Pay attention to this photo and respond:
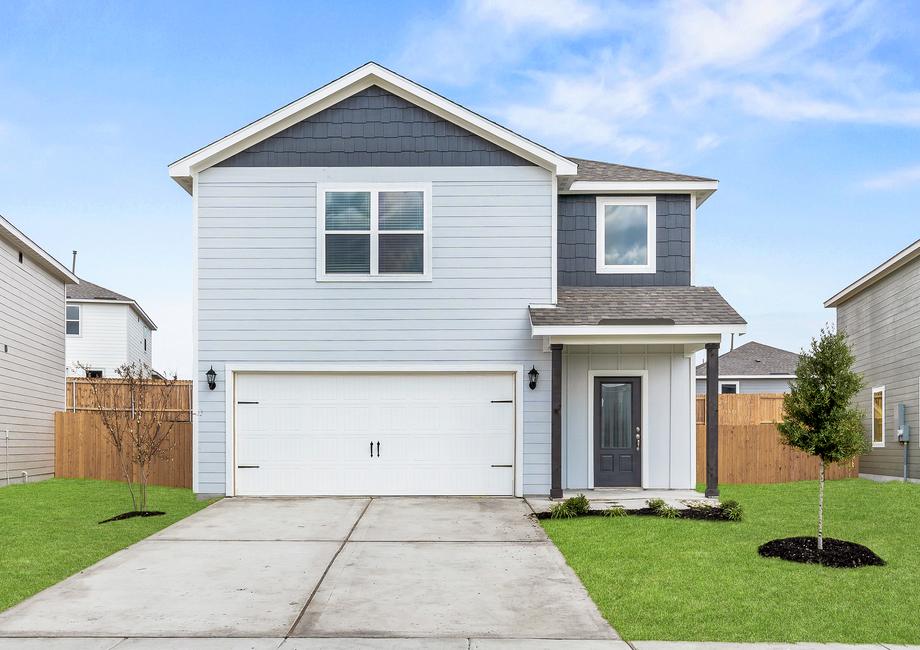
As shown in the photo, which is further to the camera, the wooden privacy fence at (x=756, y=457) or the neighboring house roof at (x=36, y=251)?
the wooden privacy fence at (x=756, y=457)

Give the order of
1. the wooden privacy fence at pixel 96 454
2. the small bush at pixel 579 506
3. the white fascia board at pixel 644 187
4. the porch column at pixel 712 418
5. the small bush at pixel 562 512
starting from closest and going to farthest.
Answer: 1. the small bush at pixel 562 512
2. the small bush at pixel 579 506
3. the porch column at pixel 712 418
4. the white fascia board at pixel 644 187
5. the wooden privacy fence at pixel 96 454

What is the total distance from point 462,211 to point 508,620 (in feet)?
28.3

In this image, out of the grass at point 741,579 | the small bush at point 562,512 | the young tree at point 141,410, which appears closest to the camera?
the grass at point 741,579

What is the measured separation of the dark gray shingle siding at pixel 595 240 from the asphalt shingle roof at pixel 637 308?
0.21 metres

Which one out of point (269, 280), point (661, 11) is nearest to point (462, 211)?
point (269, 280)

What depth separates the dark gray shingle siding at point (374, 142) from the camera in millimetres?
14391

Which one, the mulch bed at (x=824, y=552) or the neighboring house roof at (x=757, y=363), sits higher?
the neighboring house roof at (x=757, y=363)

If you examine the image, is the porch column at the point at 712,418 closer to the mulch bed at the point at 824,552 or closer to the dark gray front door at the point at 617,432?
the dark gray front door at the point at 617,432

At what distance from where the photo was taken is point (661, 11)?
1625cm

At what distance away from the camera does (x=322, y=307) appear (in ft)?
46.9

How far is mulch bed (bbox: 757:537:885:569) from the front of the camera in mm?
8961

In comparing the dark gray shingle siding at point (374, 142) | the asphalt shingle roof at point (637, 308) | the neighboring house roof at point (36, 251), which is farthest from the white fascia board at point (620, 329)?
the neighboring house roof at point (36, 251)

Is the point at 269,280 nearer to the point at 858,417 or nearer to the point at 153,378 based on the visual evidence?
the point at 153,378

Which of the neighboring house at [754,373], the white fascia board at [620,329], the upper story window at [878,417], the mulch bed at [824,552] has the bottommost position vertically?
the mulch bed at [824,552]
